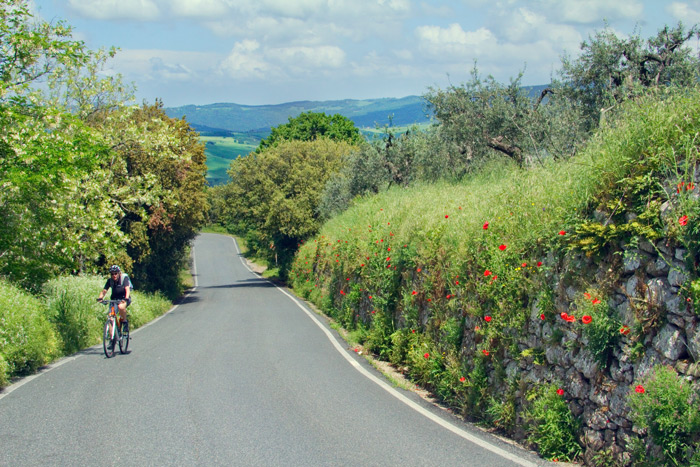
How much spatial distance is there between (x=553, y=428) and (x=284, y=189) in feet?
127

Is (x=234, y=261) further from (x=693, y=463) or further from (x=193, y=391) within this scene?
(x=693, y=463)

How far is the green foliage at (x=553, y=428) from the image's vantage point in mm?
5711

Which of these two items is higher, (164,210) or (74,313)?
(164,210)

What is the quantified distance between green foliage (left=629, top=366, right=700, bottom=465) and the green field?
13313cm

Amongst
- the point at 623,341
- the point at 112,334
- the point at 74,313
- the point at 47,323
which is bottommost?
the point at 74,313

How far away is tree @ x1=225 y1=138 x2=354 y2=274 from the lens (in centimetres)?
4244

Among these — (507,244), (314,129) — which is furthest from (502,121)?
(314,129)

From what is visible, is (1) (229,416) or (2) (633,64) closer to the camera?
(1) (229,416)

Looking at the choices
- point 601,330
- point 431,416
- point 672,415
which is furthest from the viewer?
point 431,416

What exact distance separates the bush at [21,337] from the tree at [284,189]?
30.1m

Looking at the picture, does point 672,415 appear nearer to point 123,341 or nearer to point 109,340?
point 109,340

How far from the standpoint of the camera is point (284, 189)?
43594mm

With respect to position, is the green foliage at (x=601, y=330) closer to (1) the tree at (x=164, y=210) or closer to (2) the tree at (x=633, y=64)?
(2) the tree at (x=633, y=64)

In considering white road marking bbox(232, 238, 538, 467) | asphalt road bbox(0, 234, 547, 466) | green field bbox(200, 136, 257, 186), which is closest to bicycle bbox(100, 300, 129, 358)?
asphalt road bbox(0, 234, 547, 466)
